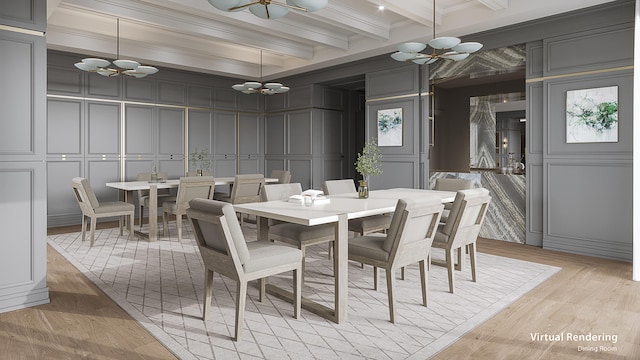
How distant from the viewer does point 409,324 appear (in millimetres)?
2812

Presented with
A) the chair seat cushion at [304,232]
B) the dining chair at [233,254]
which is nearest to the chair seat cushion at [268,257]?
the dining chair at [233,254]

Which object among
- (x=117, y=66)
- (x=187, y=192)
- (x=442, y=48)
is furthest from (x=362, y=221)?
(x=117, y=66)

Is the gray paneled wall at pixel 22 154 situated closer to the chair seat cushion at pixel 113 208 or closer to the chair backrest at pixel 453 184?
the chair seat cushion at pixel 113 208

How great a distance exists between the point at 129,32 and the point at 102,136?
1814 mm

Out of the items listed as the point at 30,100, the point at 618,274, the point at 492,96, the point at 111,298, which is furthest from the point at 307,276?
the point at 492,96

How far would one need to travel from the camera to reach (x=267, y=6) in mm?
3379

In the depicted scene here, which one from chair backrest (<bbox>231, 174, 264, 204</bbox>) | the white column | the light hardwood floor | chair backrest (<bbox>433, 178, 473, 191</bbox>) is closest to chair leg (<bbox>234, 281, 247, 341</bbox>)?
the light hardwood floor

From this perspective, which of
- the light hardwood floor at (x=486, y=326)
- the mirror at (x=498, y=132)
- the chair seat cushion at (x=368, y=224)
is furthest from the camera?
the mirror at (x=498, y=132)

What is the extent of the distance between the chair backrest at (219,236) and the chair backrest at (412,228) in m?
0.95

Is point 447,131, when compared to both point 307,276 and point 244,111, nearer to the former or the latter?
point 307,276

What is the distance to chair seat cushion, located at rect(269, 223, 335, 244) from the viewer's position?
137 inches

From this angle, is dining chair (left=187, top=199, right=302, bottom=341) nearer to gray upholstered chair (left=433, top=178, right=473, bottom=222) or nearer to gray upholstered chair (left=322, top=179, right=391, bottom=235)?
gray upholstered chair (left=322, top=179, right=391, bottom=235)

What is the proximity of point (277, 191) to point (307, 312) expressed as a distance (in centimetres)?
132

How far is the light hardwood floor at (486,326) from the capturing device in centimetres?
243
